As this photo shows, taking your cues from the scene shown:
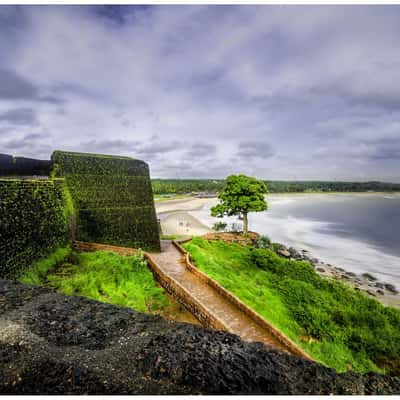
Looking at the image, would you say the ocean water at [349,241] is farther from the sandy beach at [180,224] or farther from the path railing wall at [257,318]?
the path railing wall at [257,318]

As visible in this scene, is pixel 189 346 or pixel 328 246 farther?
pixel 328 246

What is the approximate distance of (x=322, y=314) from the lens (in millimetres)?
8562

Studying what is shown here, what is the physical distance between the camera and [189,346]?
1.83m

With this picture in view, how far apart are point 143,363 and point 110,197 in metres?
11.1

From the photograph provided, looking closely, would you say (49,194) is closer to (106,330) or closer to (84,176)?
(84,176)

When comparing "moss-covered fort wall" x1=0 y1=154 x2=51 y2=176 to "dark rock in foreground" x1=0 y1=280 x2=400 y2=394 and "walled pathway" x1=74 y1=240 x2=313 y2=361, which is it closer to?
"walled pathway" x1=74 y1=240 x2=313 y2=361

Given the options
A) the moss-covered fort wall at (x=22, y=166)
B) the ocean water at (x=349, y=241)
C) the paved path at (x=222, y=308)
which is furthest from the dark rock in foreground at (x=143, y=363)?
the ocean water at (x=349, y=241)

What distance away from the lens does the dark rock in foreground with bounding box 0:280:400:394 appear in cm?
143

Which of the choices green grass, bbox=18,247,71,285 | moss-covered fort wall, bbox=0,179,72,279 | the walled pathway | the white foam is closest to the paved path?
the walled pathway

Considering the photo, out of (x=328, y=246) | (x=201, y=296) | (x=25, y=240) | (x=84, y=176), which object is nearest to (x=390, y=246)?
(x=328, y=246)

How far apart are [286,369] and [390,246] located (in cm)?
2817

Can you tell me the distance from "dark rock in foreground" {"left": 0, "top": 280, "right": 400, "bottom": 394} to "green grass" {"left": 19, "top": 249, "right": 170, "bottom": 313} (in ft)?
13.2

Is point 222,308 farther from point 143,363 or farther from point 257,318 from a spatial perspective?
A: point 143,363

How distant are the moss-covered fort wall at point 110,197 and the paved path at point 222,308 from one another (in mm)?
2693
